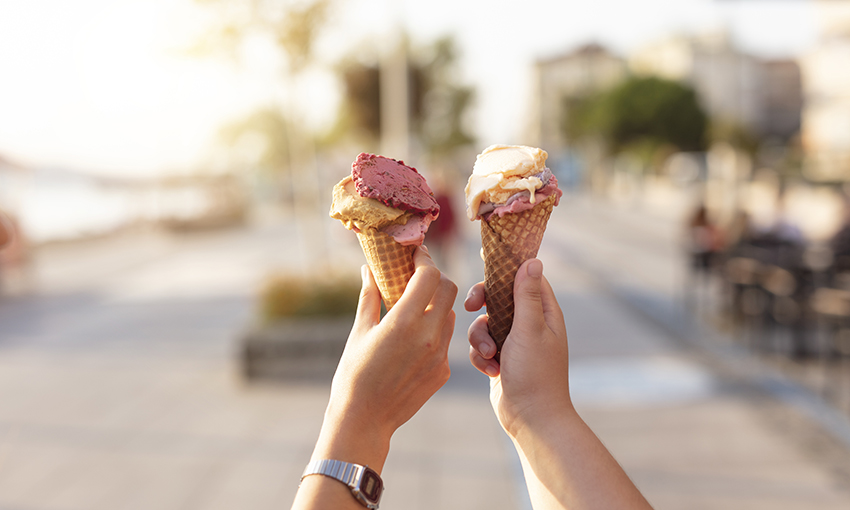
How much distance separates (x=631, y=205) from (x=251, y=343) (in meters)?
42.3

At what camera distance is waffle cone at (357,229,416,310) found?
1587 millimetres

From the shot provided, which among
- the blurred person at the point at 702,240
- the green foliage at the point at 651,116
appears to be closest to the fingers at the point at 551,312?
the blurred person at the point at 702,240

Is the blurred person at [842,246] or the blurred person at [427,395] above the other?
the blurred person at [427,395]

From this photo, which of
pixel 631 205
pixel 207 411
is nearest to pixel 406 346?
pixel 207 411

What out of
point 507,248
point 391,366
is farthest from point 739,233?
point 391,366

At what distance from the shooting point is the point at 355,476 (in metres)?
1.28

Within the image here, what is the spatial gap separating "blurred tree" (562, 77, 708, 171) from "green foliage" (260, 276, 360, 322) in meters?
48.0

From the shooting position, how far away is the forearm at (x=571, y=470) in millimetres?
1282

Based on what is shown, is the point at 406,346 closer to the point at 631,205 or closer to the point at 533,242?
the point at 533,242

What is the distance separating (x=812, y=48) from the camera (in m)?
46.0

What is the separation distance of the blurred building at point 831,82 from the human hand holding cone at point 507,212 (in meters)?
45.9

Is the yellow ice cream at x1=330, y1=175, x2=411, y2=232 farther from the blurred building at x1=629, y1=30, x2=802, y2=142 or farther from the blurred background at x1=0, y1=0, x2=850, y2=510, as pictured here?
the blurred building at x1=629, y1=30, x2=802, y2=142

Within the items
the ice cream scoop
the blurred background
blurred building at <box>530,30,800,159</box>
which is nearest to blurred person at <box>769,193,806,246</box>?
the blurred background

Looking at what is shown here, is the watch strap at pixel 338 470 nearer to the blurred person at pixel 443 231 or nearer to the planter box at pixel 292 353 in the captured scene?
the planter box at pixel 292 353
